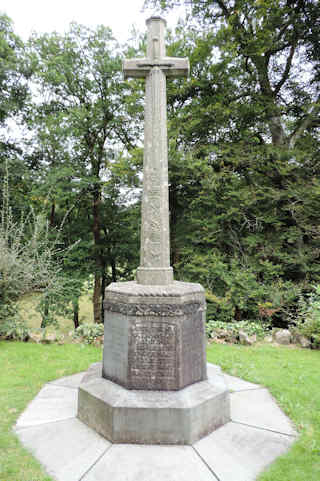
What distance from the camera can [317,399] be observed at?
331 centimetres

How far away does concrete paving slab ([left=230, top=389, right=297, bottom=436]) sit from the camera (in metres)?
2.76

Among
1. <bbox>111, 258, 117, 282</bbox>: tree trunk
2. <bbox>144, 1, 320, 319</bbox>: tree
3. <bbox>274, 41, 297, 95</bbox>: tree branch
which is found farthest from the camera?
<bbox>111, 258, 117, 282</bbox>: tree trunk

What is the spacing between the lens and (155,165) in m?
3.07

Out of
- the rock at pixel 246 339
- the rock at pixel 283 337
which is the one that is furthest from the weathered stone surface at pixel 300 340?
the rock at pixel 246 339

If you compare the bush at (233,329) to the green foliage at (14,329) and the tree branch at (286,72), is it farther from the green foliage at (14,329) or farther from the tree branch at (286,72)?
the tree branch at (286,72)

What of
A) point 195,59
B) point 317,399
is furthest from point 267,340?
point 195,59

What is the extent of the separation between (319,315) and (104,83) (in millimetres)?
11390

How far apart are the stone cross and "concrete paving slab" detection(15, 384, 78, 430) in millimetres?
1616

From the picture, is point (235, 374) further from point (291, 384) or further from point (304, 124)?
point (304, 124)

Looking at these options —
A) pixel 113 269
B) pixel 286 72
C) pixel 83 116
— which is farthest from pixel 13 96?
pixel 286 72

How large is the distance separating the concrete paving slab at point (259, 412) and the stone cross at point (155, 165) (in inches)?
63.4

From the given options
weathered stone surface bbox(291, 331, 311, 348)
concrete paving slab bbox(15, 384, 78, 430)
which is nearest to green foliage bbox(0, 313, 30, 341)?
concrete paving slab bbox(15, 384, 78, 430)

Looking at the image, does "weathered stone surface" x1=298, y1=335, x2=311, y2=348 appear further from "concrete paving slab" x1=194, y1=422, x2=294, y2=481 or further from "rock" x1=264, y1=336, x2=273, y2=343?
"concrete paving slab" x1=194, y1=422, x2=294, y2=481

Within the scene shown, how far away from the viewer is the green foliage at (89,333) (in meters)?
5.91
